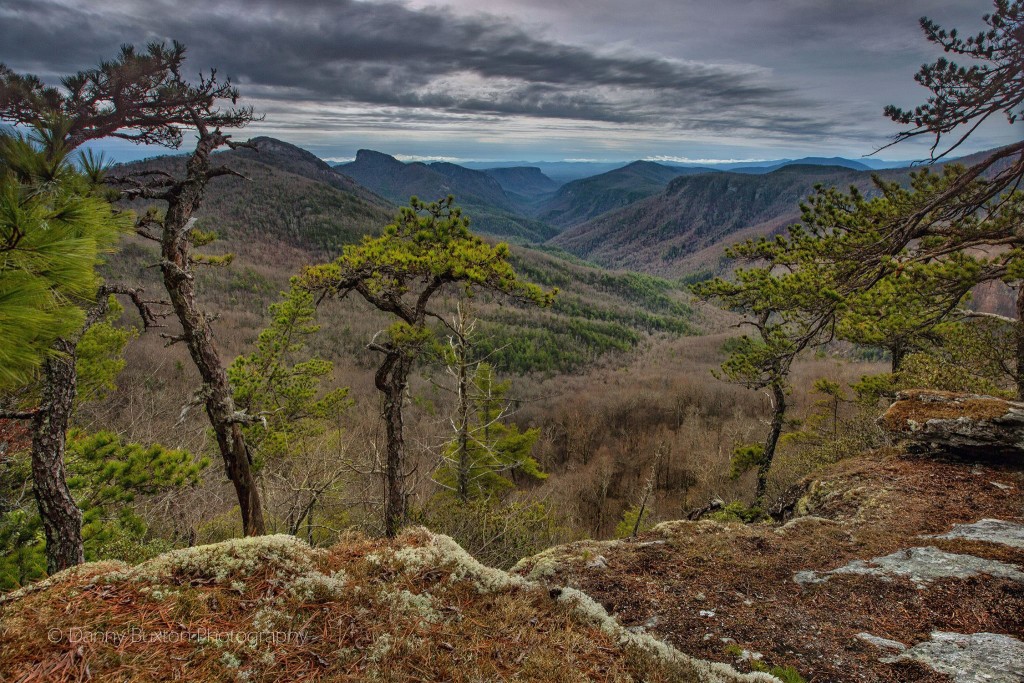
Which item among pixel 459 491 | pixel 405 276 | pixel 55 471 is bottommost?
pixel 459 491

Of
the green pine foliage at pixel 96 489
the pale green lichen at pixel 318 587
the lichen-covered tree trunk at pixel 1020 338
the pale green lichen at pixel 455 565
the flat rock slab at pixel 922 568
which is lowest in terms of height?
the green pine foliage at pixel 96 489

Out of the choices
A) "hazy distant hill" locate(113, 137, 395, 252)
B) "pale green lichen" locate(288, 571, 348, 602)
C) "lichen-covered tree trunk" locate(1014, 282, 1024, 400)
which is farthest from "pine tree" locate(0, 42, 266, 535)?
"hazy distant hill" locate(113, 137, 395, 252)

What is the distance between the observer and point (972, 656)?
3.54m

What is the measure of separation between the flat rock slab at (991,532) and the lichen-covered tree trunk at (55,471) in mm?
10123

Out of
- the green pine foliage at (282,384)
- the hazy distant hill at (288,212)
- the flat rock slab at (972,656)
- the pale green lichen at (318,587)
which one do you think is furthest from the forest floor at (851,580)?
the hazy distant hill at (288,212)

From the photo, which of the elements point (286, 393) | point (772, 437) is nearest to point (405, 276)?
point (286, 393)

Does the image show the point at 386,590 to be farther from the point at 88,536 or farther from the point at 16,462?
the point at 16,462

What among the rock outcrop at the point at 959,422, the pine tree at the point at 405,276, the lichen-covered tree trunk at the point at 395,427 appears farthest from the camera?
the lichen-covered tree trunk at the point at 395,427

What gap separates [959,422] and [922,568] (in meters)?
4.04

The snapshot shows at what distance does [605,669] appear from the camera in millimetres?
3270

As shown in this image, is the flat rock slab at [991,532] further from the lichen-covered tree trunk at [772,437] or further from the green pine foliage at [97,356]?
the green pine foliage at [97,356]

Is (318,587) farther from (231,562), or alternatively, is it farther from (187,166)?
(187,166)

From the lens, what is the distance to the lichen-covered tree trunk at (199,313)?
258 inches

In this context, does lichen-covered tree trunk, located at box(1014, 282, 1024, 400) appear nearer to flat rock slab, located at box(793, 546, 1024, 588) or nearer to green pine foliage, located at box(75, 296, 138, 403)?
flat rock slab, located at box(793, 546, 1024, 588)
